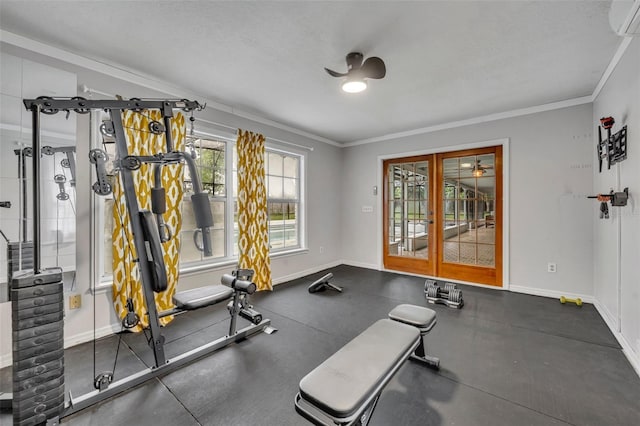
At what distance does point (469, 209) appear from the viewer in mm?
4160

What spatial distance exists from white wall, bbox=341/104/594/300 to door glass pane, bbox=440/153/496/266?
27 centimetres

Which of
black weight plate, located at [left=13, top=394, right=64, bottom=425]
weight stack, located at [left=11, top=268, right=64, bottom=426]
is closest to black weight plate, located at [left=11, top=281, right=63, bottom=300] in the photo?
weight stack, located at [left=11, top=268, right=64, bottom=426]

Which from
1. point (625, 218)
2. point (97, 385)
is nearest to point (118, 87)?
point (97, 385)

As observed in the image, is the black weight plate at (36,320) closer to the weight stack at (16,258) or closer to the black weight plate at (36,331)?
the black weight plate at (36,331)

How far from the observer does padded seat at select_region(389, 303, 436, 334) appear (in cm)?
186

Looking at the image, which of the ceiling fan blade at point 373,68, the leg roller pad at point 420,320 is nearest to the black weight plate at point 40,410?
the leg roller pad at point 420,320

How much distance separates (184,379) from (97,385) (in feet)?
1.65

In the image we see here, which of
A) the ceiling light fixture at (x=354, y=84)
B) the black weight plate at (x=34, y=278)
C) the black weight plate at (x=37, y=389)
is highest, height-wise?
the ceiling light fixture at (x=354, y=84)

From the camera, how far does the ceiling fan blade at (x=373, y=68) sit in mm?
2277

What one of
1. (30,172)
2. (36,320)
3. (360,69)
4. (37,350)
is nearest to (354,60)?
(360,69)

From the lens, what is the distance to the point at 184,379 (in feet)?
6.20

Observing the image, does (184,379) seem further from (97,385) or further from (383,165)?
(383,165)

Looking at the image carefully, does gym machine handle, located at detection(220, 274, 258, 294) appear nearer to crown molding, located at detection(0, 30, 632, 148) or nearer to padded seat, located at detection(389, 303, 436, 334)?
padded seat, located at detection(389, 303, 436, 334)

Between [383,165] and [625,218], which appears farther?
[383,165]
